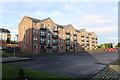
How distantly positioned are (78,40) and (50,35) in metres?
22.6

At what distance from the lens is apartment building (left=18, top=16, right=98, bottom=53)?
36844 millimetres

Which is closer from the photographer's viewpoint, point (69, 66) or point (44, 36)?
point (69, 66)

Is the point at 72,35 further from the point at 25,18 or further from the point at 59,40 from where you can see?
the point at 25,18

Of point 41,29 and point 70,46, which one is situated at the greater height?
point 41,29

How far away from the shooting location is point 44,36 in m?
40.0

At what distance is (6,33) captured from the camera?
70.1 meters

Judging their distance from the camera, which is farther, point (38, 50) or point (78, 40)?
point (78, 40)

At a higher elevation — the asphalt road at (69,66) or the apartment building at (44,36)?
the apartment building at (44,36)

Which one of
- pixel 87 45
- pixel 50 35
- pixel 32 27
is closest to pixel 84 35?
pixel 87 45

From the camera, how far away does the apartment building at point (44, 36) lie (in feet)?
121

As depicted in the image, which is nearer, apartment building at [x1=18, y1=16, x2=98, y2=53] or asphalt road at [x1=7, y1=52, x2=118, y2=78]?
asphalt road at [x1=7, y1=52, x2=118, y2=78]

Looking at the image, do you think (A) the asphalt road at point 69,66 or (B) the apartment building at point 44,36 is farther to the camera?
(B) the apartment building at point 44,36

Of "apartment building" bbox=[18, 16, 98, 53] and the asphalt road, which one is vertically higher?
"apartment building" bbox=[18, 16, 98, 53]

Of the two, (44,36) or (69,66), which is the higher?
(44,36)
